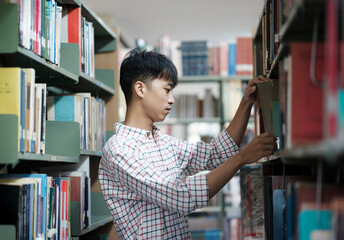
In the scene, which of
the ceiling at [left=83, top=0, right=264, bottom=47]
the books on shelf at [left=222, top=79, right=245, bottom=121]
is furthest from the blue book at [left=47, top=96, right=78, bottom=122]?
the ceiling at [left=83, top=0, right=264, bottom=47]

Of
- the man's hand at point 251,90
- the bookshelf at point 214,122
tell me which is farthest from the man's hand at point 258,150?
the bookshelf at point 214,122

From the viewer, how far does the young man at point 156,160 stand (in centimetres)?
178

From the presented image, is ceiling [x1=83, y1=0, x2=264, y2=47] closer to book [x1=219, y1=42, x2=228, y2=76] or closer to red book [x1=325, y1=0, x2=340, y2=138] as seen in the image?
book [x1=219, y1=42, x2=228, y2=76]

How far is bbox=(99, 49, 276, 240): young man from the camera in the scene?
1776 millimetres

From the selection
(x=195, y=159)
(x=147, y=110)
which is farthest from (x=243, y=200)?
(x=147, y=110)

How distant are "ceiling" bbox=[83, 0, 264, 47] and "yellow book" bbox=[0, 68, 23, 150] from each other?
11.5 feet

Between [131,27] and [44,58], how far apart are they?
180 inches

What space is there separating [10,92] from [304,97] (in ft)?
3.53

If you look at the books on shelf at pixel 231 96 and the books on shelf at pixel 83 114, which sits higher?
the books on shelf at pixel 231 96

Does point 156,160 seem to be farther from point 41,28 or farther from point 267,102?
point 41,28

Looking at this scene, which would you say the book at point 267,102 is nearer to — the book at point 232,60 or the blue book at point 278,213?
the blue book at point 278,213

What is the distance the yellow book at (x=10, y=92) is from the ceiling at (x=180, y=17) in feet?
11.5

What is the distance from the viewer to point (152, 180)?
180 centimetres

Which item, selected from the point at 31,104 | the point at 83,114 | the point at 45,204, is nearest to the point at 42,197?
the point at 45,204
